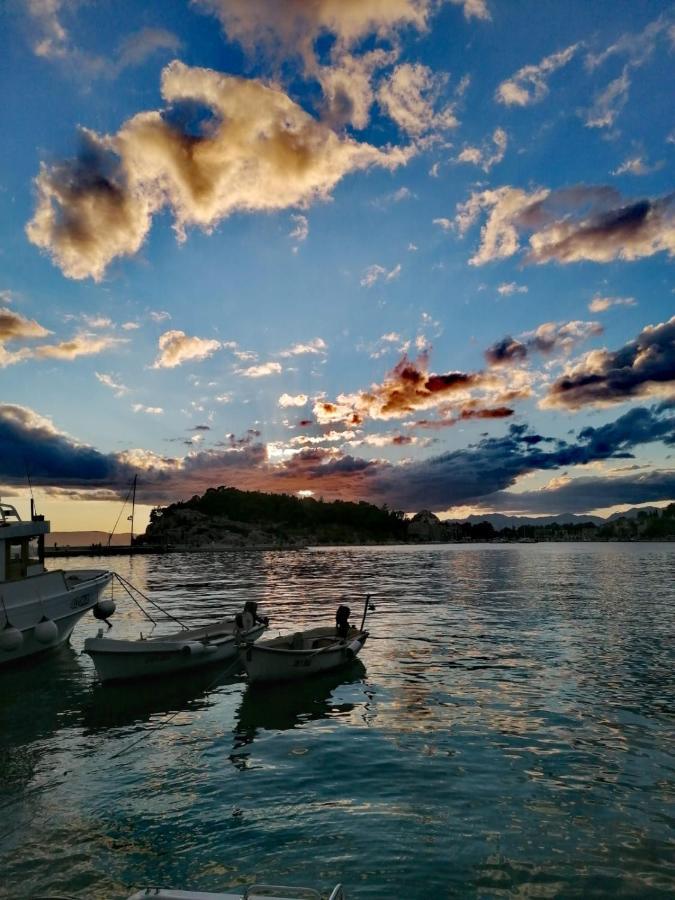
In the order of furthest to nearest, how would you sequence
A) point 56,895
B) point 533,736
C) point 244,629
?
point 244,629 → point 533,736 → point 56,895

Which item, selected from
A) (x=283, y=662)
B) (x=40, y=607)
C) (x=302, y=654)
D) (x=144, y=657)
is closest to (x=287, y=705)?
(x=283, y=662)

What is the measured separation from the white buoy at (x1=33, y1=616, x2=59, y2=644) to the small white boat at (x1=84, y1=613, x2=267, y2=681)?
165 inches

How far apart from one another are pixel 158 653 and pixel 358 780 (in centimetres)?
1175

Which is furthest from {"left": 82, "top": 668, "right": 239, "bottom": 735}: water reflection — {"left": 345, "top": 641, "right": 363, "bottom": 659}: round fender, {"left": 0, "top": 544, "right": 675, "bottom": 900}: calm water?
{"left": 345, "top": 641, "right": 363, "bottom": 659}: round fender

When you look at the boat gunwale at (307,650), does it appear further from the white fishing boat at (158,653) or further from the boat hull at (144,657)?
the boat hull at (144,657)

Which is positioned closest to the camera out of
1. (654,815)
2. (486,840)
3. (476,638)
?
(486,840)

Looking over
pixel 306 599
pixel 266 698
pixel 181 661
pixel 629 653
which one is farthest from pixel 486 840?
pixel 306 599

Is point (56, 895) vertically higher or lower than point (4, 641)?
lower

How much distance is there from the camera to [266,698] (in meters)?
21.0

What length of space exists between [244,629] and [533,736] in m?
13.0

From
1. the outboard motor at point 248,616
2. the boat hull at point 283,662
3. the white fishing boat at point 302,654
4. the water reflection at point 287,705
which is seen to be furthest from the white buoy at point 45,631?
the water reflection at point 287,705

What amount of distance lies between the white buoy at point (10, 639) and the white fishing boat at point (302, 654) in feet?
30.9

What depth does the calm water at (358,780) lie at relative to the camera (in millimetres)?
10234

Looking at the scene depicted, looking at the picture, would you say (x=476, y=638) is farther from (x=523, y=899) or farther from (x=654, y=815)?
(x=523, y=899)
